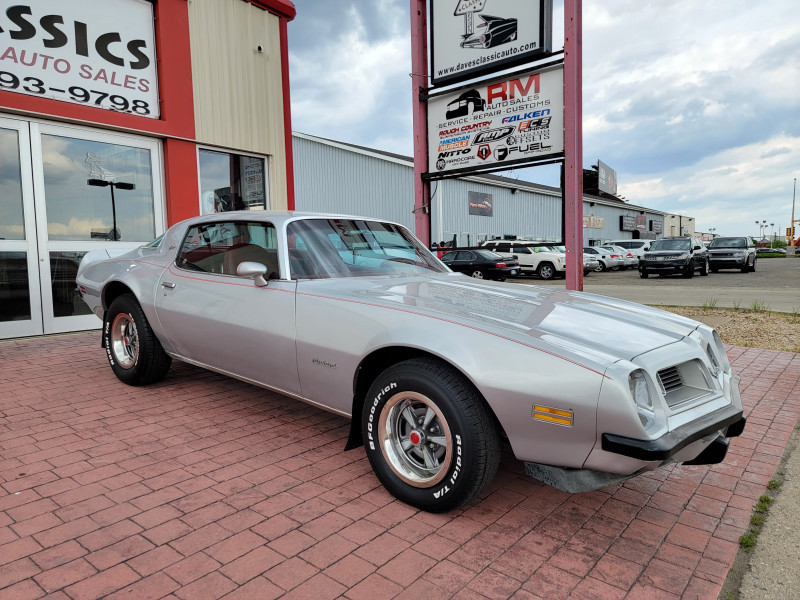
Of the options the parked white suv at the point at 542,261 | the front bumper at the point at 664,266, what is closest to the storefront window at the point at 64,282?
the parked white suv at the point at 542,261

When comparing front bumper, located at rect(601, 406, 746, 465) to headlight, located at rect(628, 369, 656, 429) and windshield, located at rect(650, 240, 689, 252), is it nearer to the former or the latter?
headlight, located at rect(628, 369, 656, 429)

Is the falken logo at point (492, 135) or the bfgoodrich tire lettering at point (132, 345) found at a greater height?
the falken logo at point (492, 135)

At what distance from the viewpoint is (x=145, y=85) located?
7.61m

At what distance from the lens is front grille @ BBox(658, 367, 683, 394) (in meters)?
2.29

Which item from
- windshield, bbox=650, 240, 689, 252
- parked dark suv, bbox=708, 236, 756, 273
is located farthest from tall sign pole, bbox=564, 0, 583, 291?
parked dark suv, bbox=708, 236, 756, 273

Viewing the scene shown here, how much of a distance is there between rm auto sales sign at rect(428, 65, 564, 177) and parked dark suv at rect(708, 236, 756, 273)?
21.1 metres

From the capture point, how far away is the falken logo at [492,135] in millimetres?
6230

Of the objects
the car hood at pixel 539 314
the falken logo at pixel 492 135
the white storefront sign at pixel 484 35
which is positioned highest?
the white storefront sign at pixel 484 35

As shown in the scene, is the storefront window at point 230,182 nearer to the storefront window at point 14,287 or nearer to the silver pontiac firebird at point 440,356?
the storefront window at point 14,287

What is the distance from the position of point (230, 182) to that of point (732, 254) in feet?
74.2

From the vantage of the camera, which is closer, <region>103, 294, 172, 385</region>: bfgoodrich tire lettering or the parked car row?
<region>103, 294, 172, 385</region>: bfgoodrich tire lettering

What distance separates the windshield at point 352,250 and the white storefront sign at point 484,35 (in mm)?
3279

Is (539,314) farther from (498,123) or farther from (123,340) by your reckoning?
(498,123)

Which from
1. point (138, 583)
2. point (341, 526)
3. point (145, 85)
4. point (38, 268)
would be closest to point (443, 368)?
point (341, 526)
